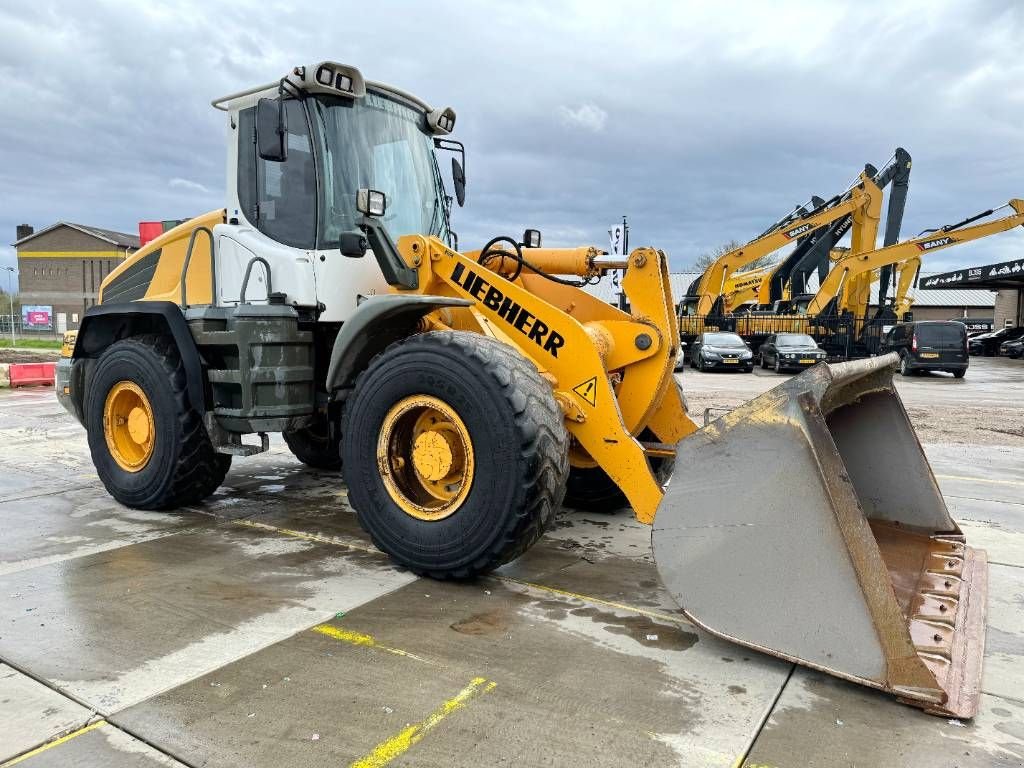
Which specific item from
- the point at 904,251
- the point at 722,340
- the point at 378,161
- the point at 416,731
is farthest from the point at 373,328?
the point at 904,251

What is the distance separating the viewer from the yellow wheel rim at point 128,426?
5320 millimetres

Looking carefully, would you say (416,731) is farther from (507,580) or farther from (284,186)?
(284,186)

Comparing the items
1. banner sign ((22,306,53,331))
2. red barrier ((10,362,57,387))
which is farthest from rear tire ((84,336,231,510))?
banner sign ((22,306,53,331))

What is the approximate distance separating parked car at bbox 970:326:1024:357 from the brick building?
163 ft

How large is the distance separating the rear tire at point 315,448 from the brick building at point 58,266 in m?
46.8

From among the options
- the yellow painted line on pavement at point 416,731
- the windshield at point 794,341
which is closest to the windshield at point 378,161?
the yellow painted line on pavement at point 416,731

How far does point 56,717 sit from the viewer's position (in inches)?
100

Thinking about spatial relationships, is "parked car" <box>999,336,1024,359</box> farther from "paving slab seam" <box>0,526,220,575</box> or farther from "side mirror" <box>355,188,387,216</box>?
"paving slab seam" <box>0,526,220,575</box>

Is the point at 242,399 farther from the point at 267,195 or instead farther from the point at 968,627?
the point at 968,627

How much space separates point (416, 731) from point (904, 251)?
26084 millimetres

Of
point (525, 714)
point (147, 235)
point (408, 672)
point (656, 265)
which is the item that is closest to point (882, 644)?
point (525, 714)

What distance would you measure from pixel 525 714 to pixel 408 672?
1.75 feet

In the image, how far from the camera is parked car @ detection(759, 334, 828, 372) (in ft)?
75.9

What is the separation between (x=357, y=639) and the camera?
10.5ft
